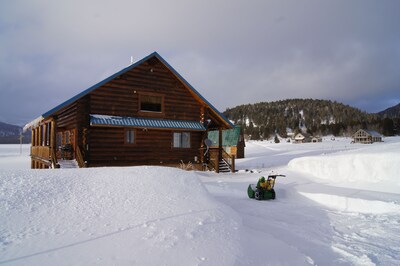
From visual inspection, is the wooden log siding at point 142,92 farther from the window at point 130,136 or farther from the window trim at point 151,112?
the window at point 130,136

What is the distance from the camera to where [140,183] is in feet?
23.3

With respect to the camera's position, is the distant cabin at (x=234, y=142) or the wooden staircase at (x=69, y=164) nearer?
the wooden staircase at (x=69, y=164)

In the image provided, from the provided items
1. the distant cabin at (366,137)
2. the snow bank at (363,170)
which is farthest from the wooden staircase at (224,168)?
the distant cabin at (366,137)

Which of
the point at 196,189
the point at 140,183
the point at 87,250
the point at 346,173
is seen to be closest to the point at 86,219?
the point at 87,250

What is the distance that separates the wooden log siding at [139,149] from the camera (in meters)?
18.4

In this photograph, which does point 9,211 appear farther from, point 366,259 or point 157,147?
point 157,147

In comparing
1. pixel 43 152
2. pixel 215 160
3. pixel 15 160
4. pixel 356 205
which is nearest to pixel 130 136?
pixel 43 152

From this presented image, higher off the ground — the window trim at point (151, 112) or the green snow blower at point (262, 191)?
the window trim at point (151, 112)

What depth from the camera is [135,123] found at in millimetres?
18938

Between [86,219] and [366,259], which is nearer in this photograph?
[86,219]

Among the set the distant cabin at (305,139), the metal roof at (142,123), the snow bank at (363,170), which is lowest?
the snow bank at (363,170)

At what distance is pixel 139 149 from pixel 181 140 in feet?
11.5

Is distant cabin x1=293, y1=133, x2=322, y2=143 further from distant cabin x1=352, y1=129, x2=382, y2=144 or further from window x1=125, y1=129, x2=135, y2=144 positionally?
window x1=125, y1=129, x2=135, y2=144

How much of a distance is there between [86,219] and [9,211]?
1311 millimetres
